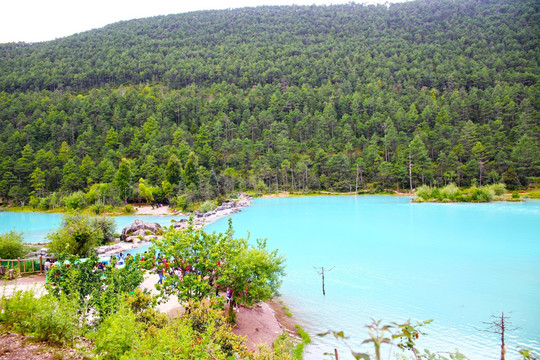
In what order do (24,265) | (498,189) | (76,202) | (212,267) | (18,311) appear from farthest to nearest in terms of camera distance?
(498,189) < (76,202) < (24,265) < (212,267) < (18,311)

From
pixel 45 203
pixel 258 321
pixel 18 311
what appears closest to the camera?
pixel 18 311

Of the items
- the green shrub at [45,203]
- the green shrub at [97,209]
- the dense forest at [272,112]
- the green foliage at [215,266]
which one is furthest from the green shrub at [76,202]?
the green foliage at [215,266]

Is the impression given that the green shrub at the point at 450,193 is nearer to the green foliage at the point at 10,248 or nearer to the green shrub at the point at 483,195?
the green shrub at the point at 483,195

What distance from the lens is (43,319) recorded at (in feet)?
24.2

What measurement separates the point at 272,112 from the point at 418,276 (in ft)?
306

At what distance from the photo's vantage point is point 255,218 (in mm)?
43094

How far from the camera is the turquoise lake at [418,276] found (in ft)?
39.1

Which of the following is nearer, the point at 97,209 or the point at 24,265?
the point at 24,265

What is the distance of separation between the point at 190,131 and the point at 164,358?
98914 millimetres

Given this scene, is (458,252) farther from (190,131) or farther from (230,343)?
(190,131)

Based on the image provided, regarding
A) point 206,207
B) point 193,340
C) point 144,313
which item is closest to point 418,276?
point 144,313

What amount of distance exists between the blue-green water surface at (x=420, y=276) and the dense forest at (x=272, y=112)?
33.5 metres

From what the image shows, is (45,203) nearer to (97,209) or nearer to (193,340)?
(97,209)

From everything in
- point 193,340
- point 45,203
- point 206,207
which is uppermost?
point 193,340
